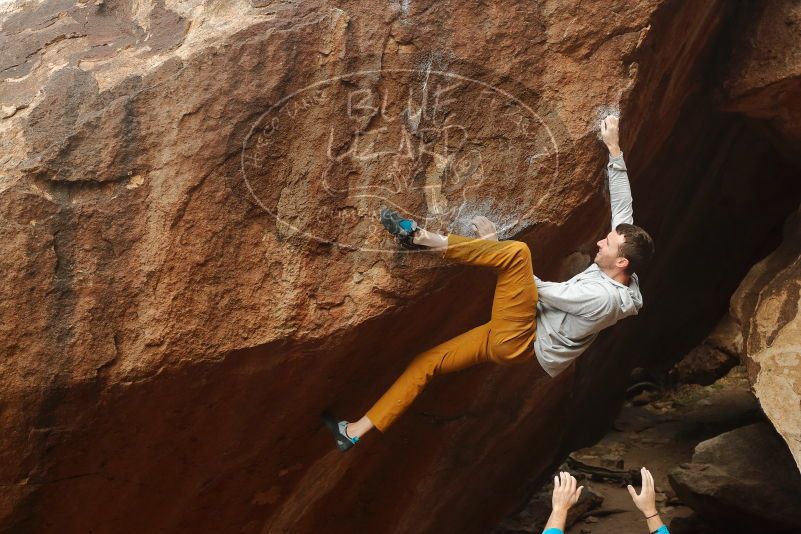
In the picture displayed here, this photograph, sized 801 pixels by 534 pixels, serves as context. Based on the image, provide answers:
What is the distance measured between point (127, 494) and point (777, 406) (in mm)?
3032

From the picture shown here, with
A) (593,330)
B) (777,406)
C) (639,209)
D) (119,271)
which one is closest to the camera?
(119,271)

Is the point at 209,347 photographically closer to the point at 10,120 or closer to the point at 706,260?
the point at 10,120

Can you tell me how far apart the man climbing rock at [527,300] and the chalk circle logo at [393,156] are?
5.2 inches

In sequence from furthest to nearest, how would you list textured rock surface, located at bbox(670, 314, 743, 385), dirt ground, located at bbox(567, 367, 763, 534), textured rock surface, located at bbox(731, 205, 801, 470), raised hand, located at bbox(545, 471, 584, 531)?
1. textured rock surface, located at bbox(670, 314, 743, 385)
2. dirt ground, located at bbox(567, 367, 763, 534)
3. textured rock surface, located at bbox(731, 205, 801, 470)
4. raised hand, located at bbox(545, 471, 584, 531)

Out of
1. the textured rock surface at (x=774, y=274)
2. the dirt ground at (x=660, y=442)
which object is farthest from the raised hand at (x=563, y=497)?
the dirt ground at (x=660, y=442)

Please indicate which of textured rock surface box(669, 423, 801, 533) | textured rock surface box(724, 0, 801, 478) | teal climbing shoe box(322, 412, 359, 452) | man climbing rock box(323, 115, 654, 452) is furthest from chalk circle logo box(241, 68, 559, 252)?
textured rock surface box(669, 423, 801, 533)

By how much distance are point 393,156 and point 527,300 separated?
81 centimetres

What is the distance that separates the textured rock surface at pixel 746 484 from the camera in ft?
17.9

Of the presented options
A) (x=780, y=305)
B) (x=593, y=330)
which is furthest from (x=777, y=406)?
(x=593, y=330)

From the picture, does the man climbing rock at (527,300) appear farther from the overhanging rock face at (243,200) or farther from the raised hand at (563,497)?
the raised hand at (563,497)

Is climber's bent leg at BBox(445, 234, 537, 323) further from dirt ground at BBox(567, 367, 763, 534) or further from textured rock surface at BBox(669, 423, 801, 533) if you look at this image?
dirt ground at BBox(567, 367, 763, 534)

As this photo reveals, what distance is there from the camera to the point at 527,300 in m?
3.85

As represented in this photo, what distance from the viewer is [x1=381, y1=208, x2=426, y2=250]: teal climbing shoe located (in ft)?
12.4

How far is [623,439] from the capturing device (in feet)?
24.7
